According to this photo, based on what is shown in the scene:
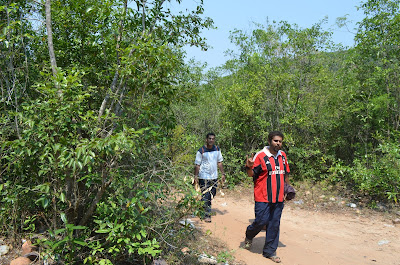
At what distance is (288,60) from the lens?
366 inches

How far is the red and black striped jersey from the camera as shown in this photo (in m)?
4.57

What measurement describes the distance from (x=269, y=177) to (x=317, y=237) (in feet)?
7.23

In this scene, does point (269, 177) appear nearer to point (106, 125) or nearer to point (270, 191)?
point (270, 191)

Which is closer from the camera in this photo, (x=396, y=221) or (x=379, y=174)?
(x=396, y=221)

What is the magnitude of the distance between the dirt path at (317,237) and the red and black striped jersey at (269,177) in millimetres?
914

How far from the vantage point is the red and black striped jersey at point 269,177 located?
4.57 meters

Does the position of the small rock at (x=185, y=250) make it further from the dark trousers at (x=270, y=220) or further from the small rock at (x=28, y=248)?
the small rock at (x=28, y=248)

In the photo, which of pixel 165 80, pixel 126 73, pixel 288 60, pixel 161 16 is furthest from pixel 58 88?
pixel 288 60

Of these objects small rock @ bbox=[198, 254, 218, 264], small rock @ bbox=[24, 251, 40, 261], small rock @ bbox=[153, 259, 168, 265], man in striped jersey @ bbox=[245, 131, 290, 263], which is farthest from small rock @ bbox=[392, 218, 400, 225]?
small rock @ bbox=[24, 251, 40, 261]

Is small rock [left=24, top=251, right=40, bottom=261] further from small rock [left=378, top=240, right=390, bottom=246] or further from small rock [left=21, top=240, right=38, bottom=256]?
small rock [left=378, top=240, right=390, bottom=246]

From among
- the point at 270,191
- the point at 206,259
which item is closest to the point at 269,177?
the point at 270,191

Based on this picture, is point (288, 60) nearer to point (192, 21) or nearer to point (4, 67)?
point (192, 21)

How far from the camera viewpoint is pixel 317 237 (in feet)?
19.4

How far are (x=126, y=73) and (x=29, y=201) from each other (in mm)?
1813
